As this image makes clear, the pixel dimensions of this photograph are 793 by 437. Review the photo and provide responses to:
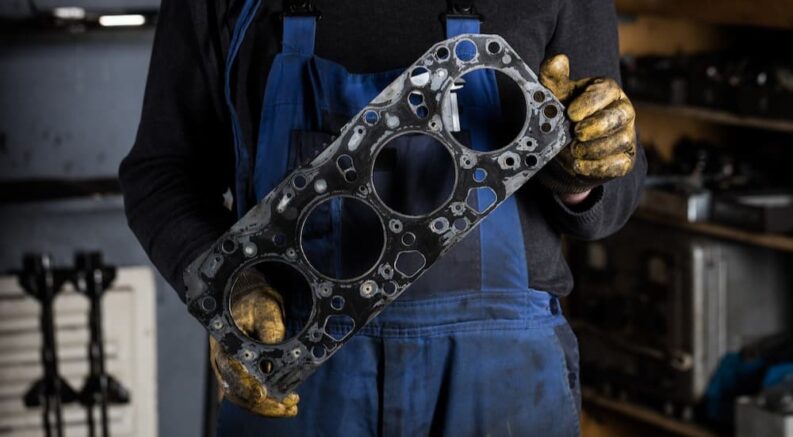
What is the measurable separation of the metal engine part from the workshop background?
127 centimetres

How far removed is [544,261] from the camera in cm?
151

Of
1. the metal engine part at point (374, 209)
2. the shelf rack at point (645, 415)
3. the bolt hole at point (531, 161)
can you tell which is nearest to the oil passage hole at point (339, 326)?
the metal engine part at point (374, 209)

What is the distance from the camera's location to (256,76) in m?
1.52

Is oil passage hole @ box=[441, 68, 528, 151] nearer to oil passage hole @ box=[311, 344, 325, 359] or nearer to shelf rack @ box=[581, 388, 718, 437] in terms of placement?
oil passage hole @ box=[311, 344, 325, 359]

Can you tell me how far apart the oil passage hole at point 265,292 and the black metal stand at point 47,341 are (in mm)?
1161

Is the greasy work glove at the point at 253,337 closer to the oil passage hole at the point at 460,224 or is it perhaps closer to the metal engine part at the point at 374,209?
the metal engine part at the point at 374,209

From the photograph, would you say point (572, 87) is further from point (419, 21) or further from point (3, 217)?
point (3, 217)

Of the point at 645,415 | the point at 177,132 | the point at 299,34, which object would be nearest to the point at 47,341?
the point at 177,132

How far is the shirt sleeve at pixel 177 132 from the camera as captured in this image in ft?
4.95

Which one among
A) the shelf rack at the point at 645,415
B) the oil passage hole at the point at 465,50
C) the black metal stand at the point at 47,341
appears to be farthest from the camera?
the shelf rack at the point at 645,415

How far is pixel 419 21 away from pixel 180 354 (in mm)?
1332

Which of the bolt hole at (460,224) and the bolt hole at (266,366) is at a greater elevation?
the bolt hole at (460,224)

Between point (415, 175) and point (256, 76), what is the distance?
24 cm

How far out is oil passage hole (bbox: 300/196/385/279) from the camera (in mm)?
1429
